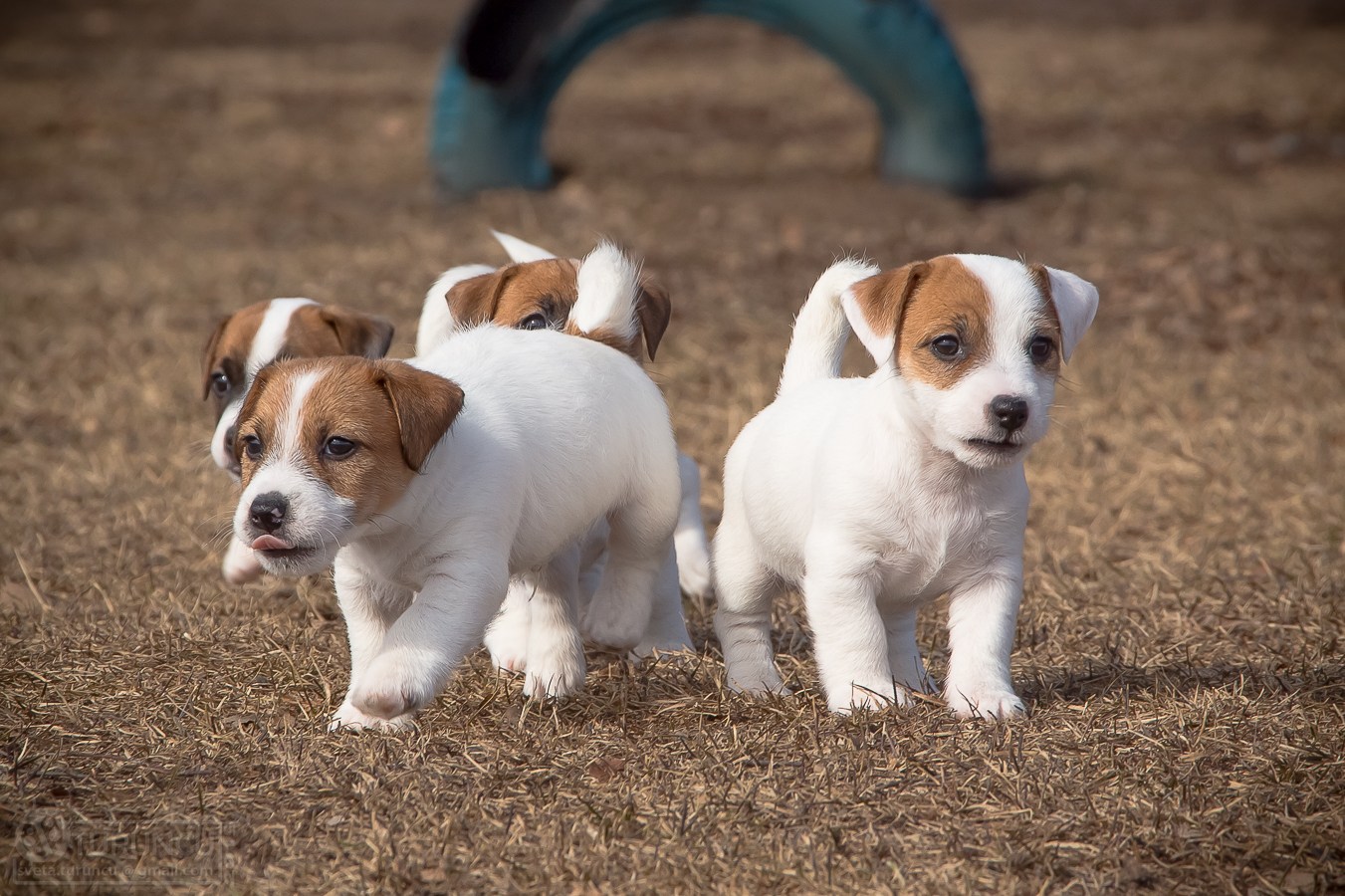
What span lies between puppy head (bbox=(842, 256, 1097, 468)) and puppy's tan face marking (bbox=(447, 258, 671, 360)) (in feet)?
4.31

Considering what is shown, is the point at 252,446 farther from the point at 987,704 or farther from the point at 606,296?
the point at 987,704

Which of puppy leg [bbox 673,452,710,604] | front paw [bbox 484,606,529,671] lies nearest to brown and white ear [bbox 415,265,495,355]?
puppy leg [bbox 673,452,710,604]

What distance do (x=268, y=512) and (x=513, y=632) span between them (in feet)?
4.95

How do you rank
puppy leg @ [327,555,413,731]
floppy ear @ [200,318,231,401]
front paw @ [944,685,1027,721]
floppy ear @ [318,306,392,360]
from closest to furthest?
front paw @ [944,685,1027,721] → puppy leg @ [327,555,413,731] → floppy ear @ [318,306,392,360] → floppy ear @ [200,318,231,401]

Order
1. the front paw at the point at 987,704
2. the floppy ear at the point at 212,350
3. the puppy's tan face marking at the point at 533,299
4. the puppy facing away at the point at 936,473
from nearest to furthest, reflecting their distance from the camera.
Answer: the puppy facing away at the point at 936,473
the front paw at the point at 987,704
the puppy's tan face marking at the point at 533,299
the floppy ear at the point at 212,350

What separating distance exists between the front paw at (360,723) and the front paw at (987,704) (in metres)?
1.56

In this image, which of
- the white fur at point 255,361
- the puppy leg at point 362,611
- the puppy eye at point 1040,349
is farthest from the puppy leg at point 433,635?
the white fur at point 255,361

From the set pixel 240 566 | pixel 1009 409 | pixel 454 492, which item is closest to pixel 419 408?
Result: pixel 454 492

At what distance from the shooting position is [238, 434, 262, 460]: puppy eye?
13.3ft

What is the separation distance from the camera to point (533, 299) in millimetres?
5648

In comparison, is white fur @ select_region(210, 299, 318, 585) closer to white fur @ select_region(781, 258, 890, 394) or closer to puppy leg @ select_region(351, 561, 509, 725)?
puppy leg @ select_region(351, 561, 509, 725)

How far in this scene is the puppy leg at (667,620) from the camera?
16.9ft

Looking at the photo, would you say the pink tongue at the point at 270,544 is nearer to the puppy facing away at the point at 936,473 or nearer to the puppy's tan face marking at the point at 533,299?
the puppy facing away at the point at 936,473

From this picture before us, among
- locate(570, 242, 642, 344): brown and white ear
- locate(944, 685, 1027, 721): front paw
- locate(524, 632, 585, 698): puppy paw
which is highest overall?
locate(570, 242, 642, 344): brown and white ear
